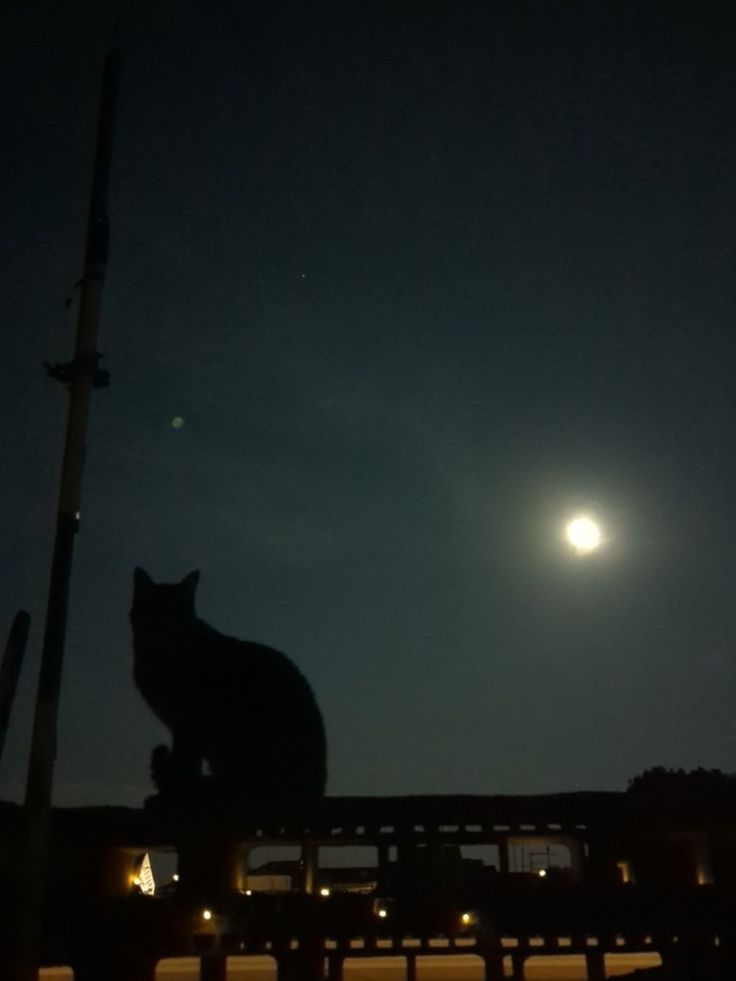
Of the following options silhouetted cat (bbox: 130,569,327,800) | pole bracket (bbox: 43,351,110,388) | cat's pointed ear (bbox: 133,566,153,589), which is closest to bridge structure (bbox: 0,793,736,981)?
silhouetted cat (bbox: 130,569,327,800)

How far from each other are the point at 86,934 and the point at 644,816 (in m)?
3.86

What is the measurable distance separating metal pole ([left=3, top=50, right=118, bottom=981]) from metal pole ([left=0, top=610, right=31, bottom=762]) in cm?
93

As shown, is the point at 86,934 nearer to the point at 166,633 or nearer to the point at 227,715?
the point at 227,715

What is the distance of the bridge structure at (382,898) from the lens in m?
5.83

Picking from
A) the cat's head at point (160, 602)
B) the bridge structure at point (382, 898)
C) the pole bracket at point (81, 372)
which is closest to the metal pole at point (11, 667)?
the bridge structure at point (382, 898)

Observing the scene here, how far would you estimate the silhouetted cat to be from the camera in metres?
7.55

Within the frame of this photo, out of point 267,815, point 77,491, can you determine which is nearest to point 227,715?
point 267,815

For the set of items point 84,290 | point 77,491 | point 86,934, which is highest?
point 84,290

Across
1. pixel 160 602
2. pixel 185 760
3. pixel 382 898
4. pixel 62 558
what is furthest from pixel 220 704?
pixel 62 558

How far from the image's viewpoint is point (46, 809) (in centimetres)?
453

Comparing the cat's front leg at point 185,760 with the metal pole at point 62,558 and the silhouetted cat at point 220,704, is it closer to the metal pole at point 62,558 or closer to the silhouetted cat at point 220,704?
the silhouetted cat at point 220,704

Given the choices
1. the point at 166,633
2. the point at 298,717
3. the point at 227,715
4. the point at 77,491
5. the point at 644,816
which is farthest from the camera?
the point at 166,633

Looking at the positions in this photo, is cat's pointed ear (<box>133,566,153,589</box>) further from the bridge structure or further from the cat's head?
the bridge structure

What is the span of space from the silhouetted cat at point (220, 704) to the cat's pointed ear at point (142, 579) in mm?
12
